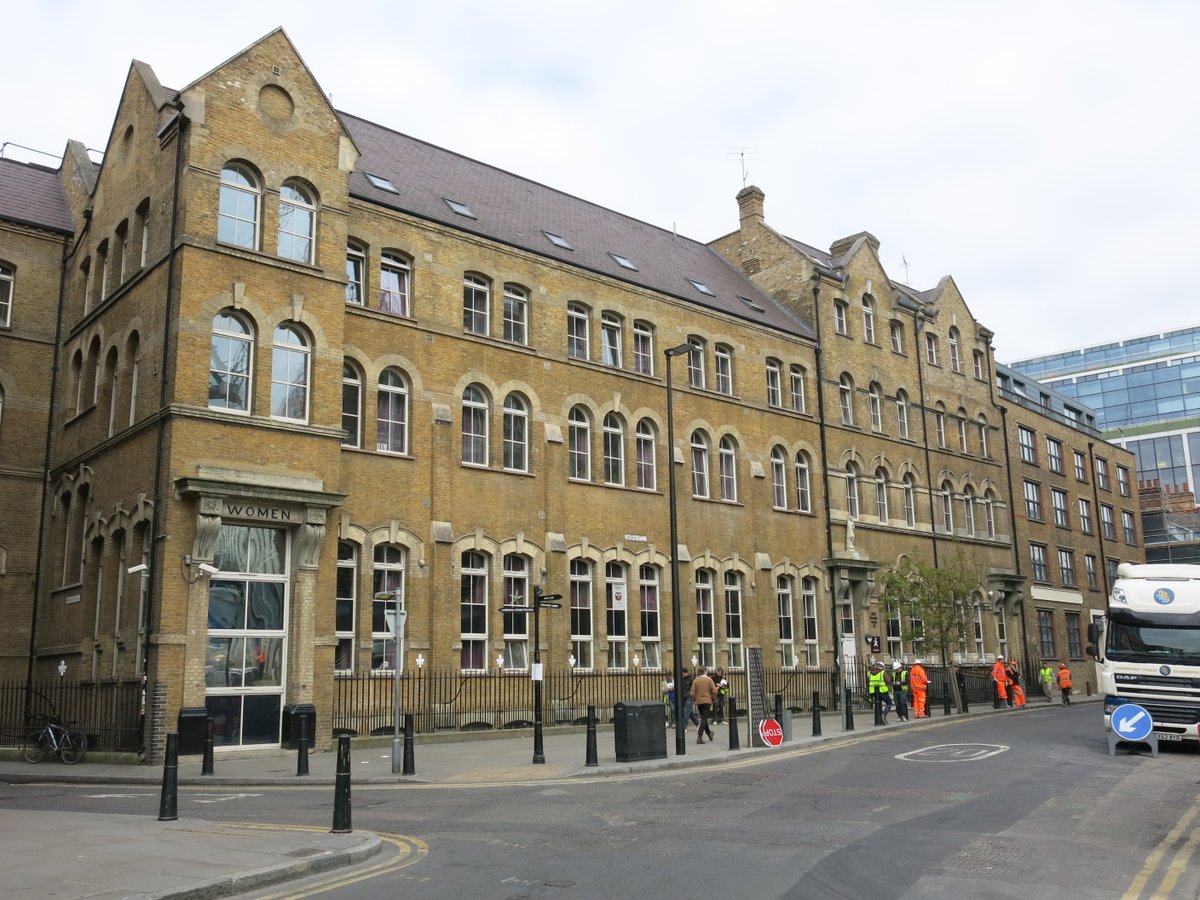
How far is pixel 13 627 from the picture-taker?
2519 centimetres

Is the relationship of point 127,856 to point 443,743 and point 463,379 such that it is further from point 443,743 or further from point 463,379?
point 463,379

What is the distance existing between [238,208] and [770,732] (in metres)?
15.0

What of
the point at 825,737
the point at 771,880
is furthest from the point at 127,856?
the point at 825,737

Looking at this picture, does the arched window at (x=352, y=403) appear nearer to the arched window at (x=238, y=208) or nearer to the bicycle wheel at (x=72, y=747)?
the arched window at (x=238, y=208)

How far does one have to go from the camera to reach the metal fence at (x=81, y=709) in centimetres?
2016

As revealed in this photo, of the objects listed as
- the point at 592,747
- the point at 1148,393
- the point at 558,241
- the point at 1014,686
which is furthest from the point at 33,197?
the point at 1148,393

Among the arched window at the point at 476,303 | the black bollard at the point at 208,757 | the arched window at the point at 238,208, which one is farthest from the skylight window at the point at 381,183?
the black bollard at the point at 208,757

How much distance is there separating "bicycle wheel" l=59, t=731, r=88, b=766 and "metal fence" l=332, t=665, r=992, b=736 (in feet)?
15.4

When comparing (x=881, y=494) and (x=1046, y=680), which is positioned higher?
(x=881, y=494)

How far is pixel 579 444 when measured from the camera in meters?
29.2

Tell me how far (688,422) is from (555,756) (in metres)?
14.4

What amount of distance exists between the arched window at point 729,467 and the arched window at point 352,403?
12425mm

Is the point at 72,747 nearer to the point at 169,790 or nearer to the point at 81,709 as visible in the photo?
the point at 81,709

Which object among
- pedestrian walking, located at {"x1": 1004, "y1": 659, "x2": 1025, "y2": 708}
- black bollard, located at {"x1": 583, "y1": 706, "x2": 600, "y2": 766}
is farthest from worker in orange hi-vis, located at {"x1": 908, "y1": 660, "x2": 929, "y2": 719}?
black bollard, located at {"x1": 583, "y1": 706, "x2": 600, "y2": 766}
